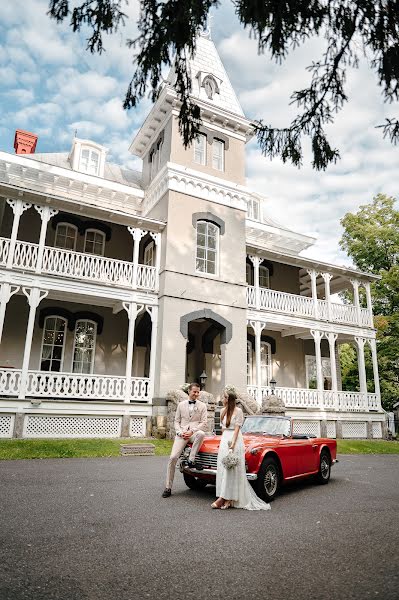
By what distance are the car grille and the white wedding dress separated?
0.46m

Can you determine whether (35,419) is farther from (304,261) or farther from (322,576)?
(304,261)

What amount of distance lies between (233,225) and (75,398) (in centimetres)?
934

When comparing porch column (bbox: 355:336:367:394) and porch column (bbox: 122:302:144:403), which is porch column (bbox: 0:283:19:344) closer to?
porch column (bbox: 122:302:144:403)

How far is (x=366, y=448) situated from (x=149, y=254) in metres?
11.2

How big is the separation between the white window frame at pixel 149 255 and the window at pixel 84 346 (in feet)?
11.0

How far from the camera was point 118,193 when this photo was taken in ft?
60.5

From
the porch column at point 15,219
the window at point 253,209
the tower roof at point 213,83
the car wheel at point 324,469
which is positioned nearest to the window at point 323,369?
the window at point 253,209

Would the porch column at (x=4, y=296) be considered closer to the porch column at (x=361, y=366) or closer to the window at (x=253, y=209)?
the window at (x=253, y=209)

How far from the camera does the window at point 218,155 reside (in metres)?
17.9

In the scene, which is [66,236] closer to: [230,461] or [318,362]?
[318,362]

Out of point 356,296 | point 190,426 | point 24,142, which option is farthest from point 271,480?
point 24,142

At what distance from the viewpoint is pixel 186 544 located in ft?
12.8

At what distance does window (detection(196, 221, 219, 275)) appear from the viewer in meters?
16.6

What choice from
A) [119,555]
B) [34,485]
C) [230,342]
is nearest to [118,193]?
[230,342]
